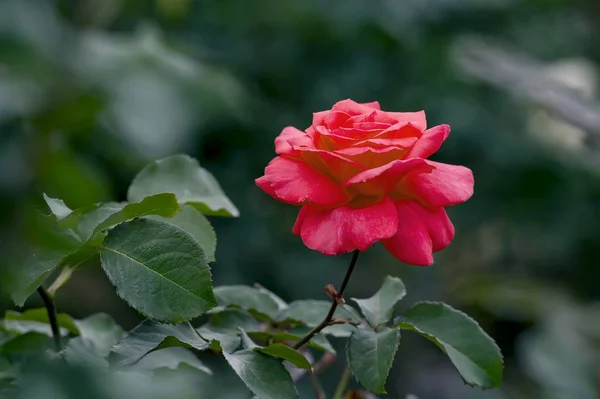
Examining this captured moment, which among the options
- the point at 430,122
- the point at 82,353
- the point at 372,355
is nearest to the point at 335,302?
the point at 372,355

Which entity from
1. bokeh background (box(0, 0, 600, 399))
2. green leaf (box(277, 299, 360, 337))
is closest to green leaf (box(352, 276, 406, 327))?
green leaf (box(277, 299, 360, 337))

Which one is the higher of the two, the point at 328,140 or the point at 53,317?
the point at 328,140

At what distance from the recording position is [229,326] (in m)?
0.52

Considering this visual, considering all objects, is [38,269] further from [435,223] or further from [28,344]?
[435,223]

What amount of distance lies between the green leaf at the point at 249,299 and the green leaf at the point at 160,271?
0.38 feet

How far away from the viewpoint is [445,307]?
0.50 m

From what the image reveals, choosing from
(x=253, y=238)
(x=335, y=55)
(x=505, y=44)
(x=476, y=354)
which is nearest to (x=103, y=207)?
(x=476, y=354)

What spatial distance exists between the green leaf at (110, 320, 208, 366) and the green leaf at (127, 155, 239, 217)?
0.11 metres

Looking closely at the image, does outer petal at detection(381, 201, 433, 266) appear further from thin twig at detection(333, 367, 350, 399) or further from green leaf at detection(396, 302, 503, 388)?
thin twig at detection(333, 367, 350, 399)

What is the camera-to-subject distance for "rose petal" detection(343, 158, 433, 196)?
44 cm

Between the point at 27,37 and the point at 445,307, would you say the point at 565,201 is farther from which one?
the point at 27,37

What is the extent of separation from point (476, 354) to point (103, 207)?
0.24 meters

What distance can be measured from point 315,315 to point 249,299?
49 mm

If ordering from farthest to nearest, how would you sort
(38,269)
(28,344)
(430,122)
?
(430,122) < (28,344) < (38,269)
